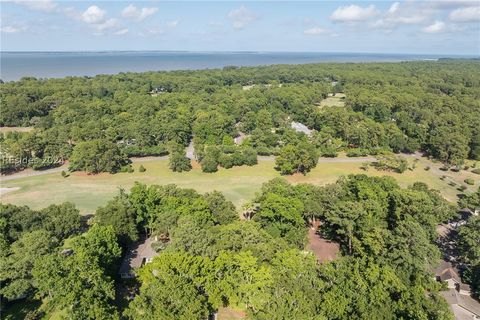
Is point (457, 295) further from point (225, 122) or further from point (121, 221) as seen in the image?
point (225, 122)

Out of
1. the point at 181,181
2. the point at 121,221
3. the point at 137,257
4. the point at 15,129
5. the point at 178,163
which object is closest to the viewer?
the point at 137,257

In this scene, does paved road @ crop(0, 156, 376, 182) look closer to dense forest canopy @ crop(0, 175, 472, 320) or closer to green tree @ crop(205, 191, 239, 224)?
dense forest canopy @ crop(0, 175, 472, 320)

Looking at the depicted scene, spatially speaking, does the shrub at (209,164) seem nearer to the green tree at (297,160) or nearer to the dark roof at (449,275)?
the green tree at (297,160)

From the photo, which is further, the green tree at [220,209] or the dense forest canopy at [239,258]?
the green tree at [220,209]

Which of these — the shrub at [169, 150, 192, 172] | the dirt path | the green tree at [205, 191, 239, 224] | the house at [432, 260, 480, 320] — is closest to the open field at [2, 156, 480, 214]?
the shrub at [169, 150, 192, 172]

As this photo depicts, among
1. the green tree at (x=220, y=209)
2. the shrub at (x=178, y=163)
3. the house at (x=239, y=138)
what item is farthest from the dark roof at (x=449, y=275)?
the house at (x=239, y=138)

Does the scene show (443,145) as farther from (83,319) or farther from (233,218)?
(83,319)

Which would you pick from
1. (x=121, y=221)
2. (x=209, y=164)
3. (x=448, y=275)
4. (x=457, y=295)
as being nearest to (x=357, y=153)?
(x=209, y=164)
